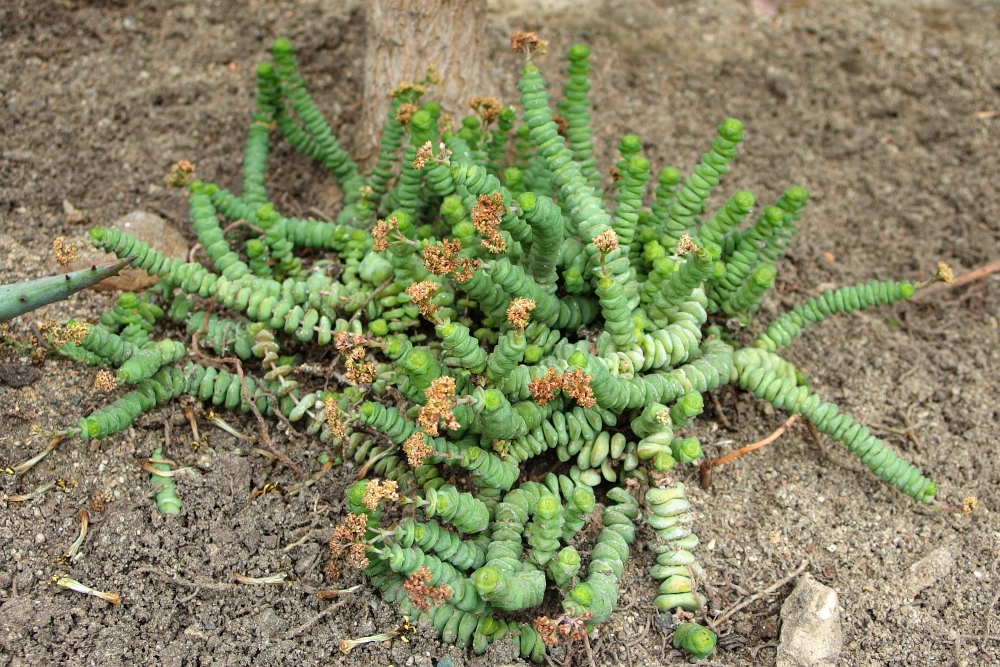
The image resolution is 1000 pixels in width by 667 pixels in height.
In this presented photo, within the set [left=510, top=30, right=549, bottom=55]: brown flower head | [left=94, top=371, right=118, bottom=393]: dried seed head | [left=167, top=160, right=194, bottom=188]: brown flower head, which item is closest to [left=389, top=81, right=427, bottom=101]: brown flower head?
[left=510, top=30, right=549, bottom=55]: brown flower head

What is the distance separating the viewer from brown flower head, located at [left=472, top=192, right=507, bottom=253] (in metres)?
2.50

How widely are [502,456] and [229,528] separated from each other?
2.63 feet

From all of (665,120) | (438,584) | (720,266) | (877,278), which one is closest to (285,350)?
(438,584)

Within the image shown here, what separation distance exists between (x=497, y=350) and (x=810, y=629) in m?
1.16

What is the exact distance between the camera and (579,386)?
242 cm

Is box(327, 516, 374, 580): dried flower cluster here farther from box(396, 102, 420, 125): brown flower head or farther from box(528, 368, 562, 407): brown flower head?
box(396, 102, 420, 125): brown flower head

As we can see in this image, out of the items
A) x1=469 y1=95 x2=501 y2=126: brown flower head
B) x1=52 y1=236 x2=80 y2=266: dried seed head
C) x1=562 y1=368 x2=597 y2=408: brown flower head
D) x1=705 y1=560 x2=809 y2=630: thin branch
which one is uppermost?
x1=469 y1=95 x2=501 y2=126: brown flower head

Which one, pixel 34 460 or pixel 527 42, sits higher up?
pixel 527 42

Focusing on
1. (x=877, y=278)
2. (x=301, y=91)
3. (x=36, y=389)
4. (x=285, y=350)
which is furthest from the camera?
(x=877, y=278)

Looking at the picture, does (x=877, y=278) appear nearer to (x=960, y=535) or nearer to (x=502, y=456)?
(x=960, y=535)

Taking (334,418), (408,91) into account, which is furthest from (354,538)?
(408,91)

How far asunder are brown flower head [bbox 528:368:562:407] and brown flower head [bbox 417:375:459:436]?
24 centimetres

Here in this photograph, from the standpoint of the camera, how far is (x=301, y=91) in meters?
3.43

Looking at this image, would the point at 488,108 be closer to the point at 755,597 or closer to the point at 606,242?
the point at 606,242
